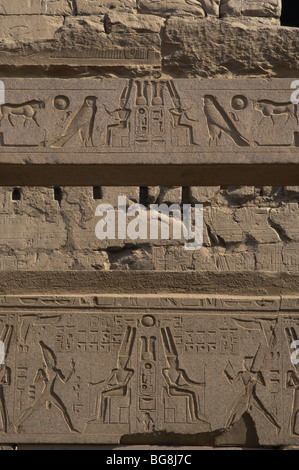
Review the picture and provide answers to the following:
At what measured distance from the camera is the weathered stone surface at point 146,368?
5.09 metres

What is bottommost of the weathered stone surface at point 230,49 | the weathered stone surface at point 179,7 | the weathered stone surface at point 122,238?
the weathered stone surface at point 230,49

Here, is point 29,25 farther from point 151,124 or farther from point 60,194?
point 151,124

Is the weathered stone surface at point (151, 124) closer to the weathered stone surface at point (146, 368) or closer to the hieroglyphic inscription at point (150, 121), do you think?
the hieroglyphic inscription at point (150, 121)

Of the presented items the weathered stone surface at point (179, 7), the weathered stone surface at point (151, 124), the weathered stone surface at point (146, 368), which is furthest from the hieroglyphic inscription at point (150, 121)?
the weathered stone surface at point (179, 7)

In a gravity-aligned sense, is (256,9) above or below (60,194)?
above

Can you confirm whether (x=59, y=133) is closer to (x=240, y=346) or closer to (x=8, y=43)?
(x=8, y=43)

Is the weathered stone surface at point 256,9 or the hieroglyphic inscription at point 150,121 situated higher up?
the weathered stone surface at point 256,9

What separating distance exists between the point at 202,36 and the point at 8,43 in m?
1.16

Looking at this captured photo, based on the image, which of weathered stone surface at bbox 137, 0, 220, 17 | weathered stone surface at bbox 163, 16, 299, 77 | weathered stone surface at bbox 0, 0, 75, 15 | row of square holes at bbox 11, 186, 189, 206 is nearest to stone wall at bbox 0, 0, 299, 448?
weathered stone surface at bbox 163, 16, 299, 77

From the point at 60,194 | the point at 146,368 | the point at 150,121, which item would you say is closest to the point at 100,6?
the point at 60,194

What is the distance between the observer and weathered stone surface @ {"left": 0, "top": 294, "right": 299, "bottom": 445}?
5086mm

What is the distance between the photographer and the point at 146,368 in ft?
16.8

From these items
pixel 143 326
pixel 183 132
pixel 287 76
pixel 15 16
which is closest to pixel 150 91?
pixel 183 132

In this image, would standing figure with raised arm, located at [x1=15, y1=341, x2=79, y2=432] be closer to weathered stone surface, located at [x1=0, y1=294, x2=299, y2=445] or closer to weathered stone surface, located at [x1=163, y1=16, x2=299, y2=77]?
weathered stone surface, located at [x1=0, y1=294, x2=299, y2=445]
